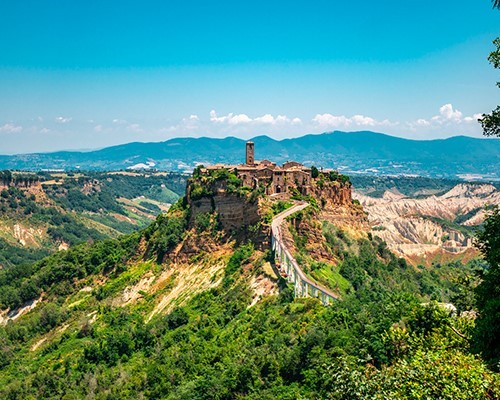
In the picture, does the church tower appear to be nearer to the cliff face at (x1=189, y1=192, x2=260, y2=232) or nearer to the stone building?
the stone building

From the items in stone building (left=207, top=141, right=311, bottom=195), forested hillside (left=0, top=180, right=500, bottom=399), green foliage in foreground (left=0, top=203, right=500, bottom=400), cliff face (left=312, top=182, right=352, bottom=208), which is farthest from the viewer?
cliff face (left=312, top=182, right=352, bottom=208)

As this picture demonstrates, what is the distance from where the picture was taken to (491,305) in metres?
17.5

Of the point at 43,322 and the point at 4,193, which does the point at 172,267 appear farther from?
the point at 4,193

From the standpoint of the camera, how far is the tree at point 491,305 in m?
17.4

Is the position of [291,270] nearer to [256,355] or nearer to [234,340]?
[234,340]

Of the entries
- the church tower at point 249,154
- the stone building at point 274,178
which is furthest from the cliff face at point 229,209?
the church tower at point 249,154

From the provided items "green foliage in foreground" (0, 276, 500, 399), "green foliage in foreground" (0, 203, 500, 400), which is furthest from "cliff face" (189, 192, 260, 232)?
"green foliage in foreground" (0, 276, 500, 399)

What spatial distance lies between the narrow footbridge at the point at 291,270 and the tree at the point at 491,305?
22005mm

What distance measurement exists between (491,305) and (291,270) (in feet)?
97.8

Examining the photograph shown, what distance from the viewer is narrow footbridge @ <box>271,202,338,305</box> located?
1670 inches

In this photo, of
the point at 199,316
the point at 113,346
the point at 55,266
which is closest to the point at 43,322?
the point at 55,266

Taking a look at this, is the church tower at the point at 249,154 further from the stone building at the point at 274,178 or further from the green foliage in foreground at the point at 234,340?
the green foliage in foreground at the point at 234,340

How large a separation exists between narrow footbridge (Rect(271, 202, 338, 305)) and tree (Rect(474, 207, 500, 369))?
2200 centimetres

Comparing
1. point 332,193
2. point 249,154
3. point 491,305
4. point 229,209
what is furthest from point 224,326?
Result: point 249,154
